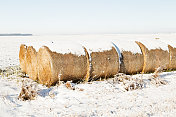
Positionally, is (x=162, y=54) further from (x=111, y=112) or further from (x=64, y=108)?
(x=64, y=108)

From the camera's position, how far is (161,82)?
494 cm

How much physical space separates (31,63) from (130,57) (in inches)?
101

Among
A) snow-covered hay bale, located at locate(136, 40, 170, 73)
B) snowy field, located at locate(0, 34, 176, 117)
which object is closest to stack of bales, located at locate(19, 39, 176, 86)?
snow-covered hay bale, located at locate(136, 40, 170, 73)

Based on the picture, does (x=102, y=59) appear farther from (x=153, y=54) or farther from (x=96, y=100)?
(x=153, y=54)

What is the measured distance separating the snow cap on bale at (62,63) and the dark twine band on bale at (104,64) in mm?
165

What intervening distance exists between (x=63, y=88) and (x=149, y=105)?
1.68 metres

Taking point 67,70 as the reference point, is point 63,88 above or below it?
below

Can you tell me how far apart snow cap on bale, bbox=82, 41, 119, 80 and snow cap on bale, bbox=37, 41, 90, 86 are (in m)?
Answer: 0.16

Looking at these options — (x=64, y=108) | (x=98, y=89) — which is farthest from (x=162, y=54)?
(x=64, y=108)

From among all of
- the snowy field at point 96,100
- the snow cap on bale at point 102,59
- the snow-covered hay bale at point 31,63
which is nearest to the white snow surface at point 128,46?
the snow cap on bale at point 102,59

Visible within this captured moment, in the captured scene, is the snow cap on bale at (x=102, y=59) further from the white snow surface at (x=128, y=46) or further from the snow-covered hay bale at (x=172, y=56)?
the snow-covered hay bale at (x=172, y=56)

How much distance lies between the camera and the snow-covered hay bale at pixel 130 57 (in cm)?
532

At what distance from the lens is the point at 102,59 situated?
4.91 m

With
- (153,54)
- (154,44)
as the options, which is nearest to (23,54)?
(153,54)
